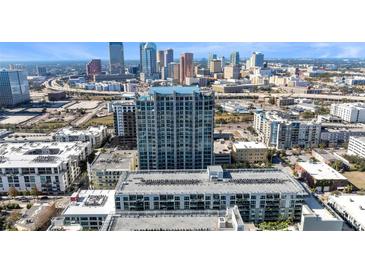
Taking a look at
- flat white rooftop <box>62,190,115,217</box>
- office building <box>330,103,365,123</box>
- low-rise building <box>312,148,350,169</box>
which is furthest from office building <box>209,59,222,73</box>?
flat white rooftop <box>62,190,115,217</box>

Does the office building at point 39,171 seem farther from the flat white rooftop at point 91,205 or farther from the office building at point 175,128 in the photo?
the office building at point 175,128

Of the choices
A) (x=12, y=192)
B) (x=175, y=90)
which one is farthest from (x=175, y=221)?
(x=12, y=192)

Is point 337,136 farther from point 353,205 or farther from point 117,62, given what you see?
point 117,62

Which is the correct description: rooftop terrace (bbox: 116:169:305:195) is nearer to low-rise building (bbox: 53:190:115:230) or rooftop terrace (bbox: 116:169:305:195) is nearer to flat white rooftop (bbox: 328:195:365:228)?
low-rise building (bbox: 53:190:115:230)

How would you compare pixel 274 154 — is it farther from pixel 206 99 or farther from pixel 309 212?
pixel 309 212

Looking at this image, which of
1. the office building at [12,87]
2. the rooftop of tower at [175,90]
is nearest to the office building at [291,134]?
the rooftop of tower at [175,90]

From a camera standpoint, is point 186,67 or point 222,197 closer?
point 222,197

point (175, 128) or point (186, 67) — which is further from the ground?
point (186, 67)
